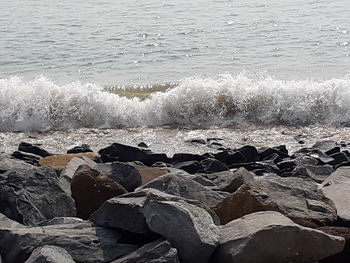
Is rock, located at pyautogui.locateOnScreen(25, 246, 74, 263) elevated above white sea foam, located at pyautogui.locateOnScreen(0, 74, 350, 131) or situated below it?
above

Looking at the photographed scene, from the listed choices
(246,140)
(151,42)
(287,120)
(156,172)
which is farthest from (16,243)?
(151,42)

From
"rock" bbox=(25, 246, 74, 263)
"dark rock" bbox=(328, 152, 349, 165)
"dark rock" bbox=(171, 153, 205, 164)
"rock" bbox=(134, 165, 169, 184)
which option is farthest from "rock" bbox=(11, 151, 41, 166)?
"rock" bbox=(25, 246, 74, 263)

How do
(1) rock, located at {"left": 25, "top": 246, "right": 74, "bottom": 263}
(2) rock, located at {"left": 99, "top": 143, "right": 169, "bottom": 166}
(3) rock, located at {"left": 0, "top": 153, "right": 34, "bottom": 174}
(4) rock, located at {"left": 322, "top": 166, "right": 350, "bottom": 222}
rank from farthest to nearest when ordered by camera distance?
(2) rock, located at {"left": 99, "top": 143, "right": 169, "bottom": 166} < (3) rock, located at {"left": 0, "top": 153, "right": 34, "bottom": 174} < (4) rock, located at {"left": 322, "top": 166, "right": 350, "bottom": 222} < (1) rock, located at {"left": 25, "top": 246, "right": 74, "bottom": 263}

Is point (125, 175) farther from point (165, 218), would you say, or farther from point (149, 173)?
point (165, 218)

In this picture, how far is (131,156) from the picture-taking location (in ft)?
26.0

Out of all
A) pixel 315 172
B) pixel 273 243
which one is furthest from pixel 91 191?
pixel 315 172

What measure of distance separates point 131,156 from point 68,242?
4.12 m

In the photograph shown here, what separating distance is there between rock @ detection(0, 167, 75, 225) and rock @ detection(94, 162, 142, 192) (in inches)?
21.3

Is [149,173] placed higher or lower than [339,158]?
higher

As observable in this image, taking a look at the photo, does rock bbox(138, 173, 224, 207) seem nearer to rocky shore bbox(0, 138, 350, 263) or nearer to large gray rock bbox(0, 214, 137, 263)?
rocky shore bbox(0, 138, 350, 263)

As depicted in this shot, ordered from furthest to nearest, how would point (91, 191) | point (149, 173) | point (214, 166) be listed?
point (214, 166) → point (149, 173) → point (91, 191)

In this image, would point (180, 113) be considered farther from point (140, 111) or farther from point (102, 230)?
point (102, 230)

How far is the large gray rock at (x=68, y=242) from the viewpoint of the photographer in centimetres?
380

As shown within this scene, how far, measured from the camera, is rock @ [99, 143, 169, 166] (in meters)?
7.87
